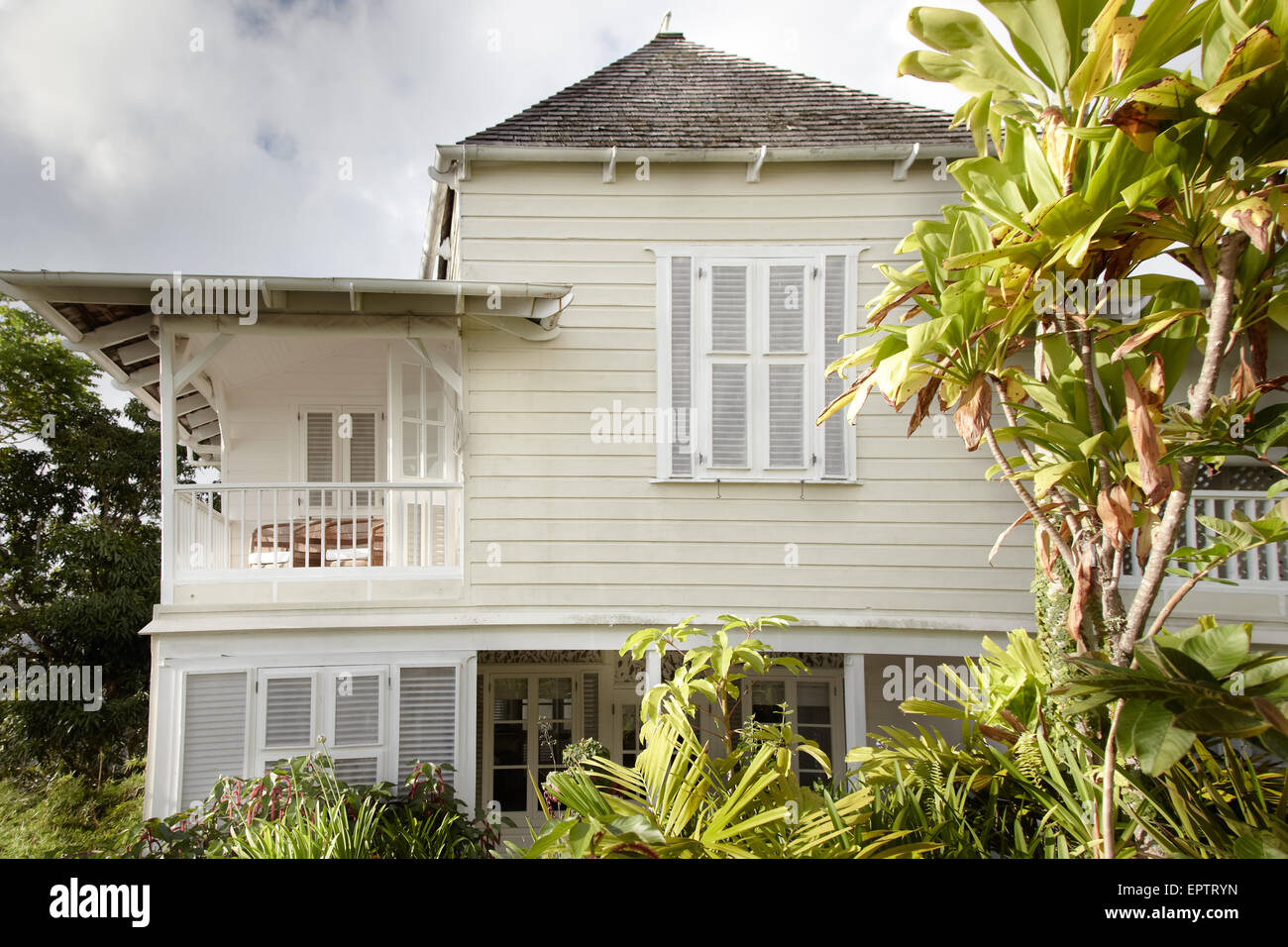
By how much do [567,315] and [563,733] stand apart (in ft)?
13.2

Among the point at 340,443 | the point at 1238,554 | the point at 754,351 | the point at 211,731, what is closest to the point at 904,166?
the point at 754,351

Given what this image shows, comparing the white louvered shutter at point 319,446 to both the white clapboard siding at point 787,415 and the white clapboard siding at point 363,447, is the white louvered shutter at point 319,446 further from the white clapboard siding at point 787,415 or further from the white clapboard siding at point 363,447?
the white clapboard siding at point 787,415

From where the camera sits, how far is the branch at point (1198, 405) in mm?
2207

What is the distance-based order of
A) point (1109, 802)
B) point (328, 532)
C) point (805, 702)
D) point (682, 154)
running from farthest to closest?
point (805, 702) < point (328, 532) < point (682, 154) < point (1109, 802)

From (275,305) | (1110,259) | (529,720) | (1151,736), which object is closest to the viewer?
(1151,736)

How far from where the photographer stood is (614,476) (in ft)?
15.7

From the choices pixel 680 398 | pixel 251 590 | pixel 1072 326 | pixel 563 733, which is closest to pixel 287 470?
pixel 251 590

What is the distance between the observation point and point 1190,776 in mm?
2387

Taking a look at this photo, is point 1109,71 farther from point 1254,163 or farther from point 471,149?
point 471,149

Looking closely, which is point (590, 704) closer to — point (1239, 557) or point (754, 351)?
point (754, 351)

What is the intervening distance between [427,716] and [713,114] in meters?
4.67

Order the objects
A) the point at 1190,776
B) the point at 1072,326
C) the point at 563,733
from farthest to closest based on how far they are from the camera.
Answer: the point at 563,733 < the point at 1072,326 < the point at 1190,776

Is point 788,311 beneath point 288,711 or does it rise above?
above

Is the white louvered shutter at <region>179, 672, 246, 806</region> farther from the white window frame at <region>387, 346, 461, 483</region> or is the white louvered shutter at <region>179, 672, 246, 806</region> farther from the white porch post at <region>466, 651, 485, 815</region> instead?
the white window frame at <region>387, 346, 461, 483</region>
